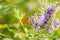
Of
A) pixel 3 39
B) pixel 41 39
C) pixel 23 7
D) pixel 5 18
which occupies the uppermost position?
pixel 23 7

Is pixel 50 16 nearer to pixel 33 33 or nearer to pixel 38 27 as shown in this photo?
pixel 38 27

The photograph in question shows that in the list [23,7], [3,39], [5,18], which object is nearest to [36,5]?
[23,7]

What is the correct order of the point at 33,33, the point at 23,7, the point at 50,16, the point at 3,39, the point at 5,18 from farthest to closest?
1. the point at 23,7
2. the point at 5,18
3. the point at 3,39
4. the point at 33,33
5. the point at 50,16

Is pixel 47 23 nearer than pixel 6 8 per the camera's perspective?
Yes

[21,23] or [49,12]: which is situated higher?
[21,23]

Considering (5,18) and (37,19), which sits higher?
(5,18)

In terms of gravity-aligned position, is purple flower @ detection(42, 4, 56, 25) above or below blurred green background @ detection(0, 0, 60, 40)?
below

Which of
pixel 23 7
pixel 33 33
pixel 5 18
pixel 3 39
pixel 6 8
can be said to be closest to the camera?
pixel 33 33

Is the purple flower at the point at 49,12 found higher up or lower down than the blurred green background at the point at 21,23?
lower down

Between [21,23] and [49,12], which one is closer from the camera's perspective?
[49,12]

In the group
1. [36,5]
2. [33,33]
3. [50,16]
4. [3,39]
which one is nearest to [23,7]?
[36,5]
